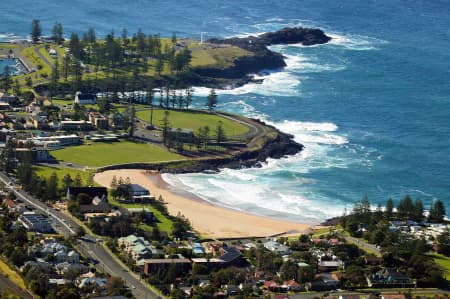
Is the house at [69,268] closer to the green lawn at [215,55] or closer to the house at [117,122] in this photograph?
the house at [117,122]

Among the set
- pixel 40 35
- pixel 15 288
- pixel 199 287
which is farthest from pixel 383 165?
pixel 40 35

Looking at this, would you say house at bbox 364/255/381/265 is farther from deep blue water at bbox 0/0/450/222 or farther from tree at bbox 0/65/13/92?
tree at bbox 0/65/13/92

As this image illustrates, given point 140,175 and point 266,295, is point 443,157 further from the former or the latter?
point 266,295

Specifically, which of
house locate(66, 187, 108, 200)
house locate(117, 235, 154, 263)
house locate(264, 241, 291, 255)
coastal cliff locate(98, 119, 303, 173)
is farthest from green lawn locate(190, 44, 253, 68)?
house locate(117, 235, 154, 263)

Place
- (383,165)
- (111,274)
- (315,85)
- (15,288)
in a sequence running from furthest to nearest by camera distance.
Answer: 1. (315,85)
2. (383,165)
3. (111,274)
4. (15,288)

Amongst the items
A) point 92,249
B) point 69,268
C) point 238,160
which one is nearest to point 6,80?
point 238,160

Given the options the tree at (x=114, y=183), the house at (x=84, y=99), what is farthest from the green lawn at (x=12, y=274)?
the house at (x=84, y=99)

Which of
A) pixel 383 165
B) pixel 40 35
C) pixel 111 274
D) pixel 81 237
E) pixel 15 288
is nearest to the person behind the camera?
pixel 15 288
